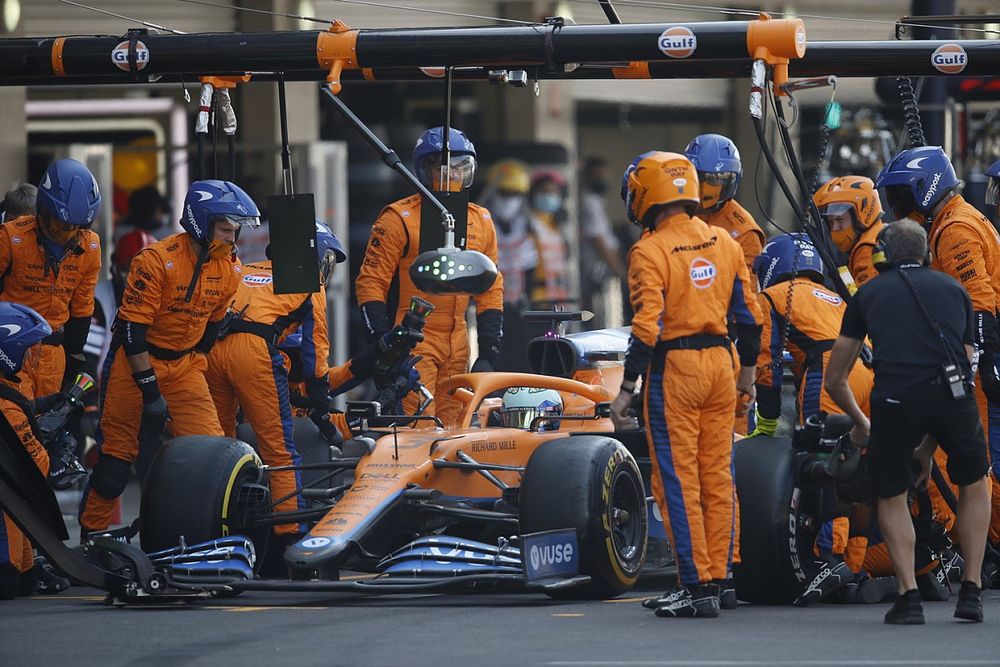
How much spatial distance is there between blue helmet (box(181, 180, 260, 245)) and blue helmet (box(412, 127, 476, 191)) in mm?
1615

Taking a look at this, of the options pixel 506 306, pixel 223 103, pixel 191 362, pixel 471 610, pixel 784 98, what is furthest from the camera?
pixel 506 306

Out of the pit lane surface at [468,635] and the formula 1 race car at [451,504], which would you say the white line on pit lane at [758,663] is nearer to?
the pit lane surface at [468,635]

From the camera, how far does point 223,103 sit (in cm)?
995

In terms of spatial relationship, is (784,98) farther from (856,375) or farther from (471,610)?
(471,610)

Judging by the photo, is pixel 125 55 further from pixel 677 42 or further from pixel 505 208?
pixel 505 208

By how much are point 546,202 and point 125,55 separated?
946cm

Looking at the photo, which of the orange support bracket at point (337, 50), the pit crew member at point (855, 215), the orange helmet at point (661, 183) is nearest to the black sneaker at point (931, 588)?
the pit crew member at point (855, 215)

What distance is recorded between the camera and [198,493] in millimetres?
9344

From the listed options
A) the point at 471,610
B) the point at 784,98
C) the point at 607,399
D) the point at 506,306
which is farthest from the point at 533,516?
the point at 506,306

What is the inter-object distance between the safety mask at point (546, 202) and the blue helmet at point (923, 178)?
8.82m

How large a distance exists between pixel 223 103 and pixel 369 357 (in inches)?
71.2

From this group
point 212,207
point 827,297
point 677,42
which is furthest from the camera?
point 212,207

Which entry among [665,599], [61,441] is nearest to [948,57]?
[665,599]

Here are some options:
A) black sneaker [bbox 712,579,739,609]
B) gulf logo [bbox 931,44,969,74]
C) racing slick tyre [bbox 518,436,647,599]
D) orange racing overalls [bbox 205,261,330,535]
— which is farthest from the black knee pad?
gulf logo [bbox 931,44,969,74]
